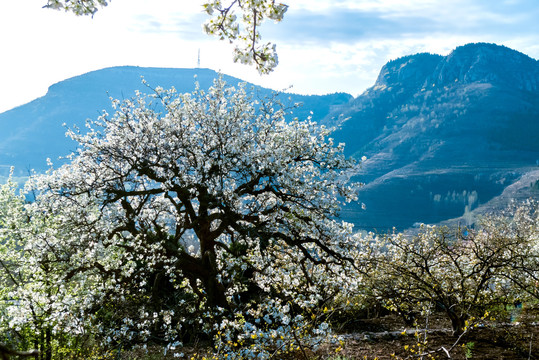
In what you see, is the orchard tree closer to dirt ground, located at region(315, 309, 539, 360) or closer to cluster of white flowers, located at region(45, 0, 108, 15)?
dirt ground, located at region(315, 309, 539, 360)

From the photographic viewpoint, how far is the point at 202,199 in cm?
1523

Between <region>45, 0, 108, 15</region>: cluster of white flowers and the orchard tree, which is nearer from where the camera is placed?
<region>45, 0, 108, 15</region>: cluster of white flowers

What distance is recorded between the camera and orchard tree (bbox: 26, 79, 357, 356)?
14703mm

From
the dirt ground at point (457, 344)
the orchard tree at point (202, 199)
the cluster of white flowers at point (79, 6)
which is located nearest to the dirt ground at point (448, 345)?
the dirt ground at point (457, 344)

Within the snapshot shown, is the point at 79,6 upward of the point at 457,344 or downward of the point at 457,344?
upward

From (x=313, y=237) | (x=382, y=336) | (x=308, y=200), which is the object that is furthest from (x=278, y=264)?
(x=382, y=336)

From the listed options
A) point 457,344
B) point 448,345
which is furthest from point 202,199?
point 457,344

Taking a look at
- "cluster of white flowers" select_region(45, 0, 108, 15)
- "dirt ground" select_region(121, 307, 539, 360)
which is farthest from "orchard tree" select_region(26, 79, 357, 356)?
"cluster of white flowers" select_region(45, 0, 108, 15)

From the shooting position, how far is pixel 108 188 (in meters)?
15.7

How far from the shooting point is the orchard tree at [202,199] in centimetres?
1470

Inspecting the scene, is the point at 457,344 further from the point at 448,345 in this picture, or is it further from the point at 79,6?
the point at 79,6

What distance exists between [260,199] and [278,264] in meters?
2.95

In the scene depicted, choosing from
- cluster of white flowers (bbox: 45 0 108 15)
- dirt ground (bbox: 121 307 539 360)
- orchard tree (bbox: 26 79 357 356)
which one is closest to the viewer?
cluster of white flowers (bbox: 45 0 108 15)

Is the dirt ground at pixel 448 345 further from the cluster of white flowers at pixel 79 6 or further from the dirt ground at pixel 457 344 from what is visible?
the cluster of white flowers at pixel 79 6
